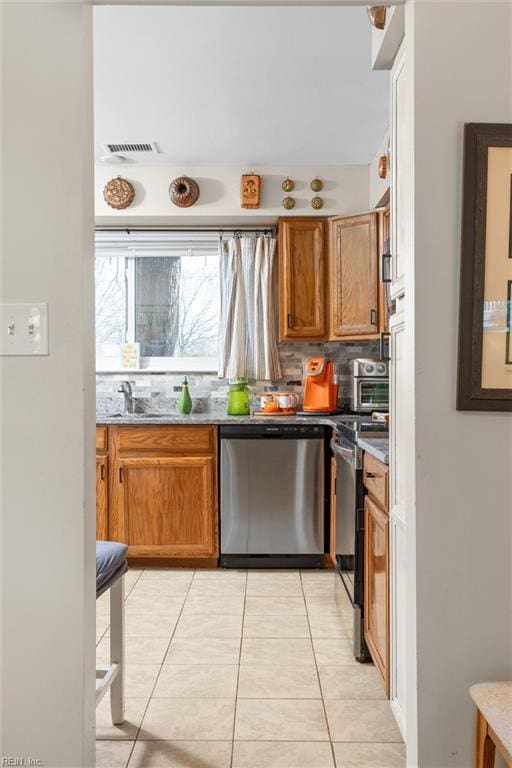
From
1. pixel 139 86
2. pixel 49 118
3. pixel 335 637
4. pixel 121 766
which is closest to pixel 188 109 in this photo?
pixel 139 86

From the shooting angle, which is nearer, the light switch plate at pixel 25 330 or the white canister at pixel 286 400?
the light switch plate at pixel 25 330

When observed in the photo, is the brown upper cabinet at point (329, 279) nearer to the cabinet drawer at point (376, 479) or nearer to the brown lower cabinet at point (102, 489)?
the brown lower cabinet at point (102, 489)

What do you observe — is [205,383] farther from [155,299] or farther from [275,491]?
[275,491]

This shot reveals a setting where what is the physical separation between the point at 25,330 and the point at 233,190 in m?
2.86

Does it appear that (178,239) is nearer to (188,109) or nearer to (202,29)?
(188,109)

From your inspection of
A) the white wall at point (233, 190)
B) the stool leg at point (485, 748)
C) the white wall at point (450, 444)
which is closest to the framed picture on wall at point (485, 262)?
the white wall at point (450, 444)

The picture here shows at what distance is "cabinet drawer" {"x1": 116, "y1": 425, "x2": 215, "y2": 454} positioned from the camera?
144 inches

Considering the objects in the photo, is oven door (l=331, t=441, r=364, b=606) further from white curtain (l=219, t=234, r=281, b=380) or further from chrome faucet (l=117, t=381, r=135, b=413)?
chrome faucet (l=117, t=381, r=135, b=413)

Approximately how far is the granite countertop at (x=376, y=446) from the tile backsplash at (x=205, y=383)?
5.97 ft

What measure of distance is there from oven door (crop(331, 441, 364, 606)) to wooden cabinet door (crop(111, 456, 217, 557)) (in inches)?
38.2

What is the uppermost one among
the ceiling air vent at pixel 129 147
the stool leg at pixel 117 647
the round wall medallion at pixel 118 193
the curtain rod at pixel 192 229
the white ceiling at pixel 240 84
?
the white ceiling at pixel 240 84

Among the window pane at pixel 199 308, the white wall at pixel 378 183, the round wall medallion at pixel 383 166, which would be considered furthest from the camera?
the window pane at pixel 199 308

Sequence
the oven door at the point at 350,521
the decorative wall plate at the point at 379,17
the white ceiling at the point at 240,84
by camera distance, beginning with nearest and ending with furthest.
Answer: the decorative wall plate at the point at 379,17
the white ceiling at the point at 240,84
the oven door at the point at 350,521

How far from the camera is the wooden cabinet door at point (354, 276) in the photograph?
3.76 meters
